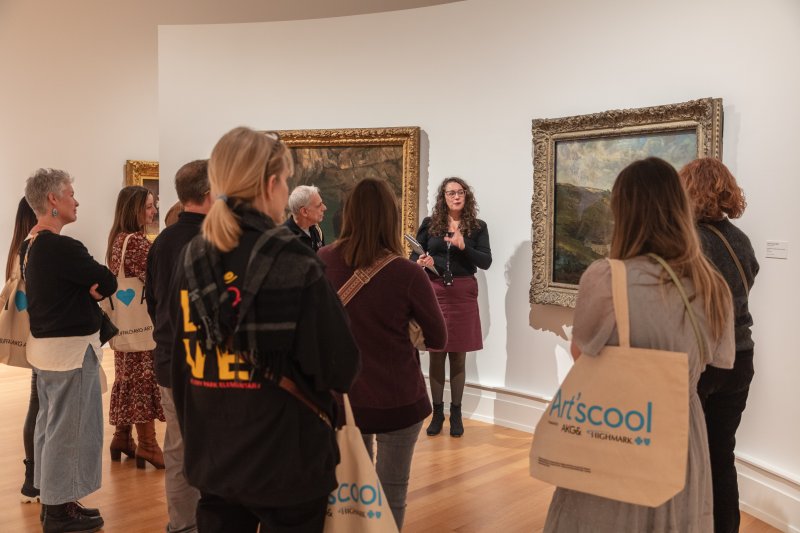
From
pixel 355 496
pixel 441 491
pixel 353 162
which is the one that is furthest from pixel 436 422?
pixel 355 496

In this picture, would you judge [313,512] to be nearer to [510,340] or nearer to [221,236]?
[221,236]

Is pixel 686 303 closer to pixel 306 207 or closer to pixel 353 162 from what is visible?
pixel 306 207

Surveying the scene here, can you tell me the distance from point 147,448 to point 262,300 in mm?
3914

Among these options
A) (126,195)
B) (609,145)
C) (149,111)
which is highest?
(149,111)

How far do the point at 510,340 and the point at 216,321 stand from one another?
5.05m

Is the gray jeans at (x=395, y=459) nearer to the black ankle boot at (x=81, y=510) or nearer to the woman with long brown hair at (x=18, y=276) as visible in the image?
the black ankle boot at (x=81, y=510)

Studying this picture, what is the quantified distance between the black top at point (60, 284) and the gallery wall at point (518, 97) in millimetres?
3752

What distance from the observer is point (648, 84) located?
565cm

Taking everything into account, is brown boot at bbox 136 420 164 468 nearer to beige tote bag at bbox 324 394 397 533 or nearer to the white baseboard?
beige tote bag at bbox 324 394 397 533

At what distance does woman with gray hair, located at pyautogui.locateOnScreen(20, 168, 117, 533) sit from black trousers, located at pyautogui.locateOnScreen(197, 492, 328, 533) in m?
2.24

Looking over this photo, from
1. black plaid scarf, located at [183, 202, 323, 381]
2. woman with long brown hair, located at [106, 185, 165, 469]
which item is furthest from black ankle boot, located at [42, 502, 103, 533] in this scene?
black plaid scarf, located at [183, 202, 323, 381]

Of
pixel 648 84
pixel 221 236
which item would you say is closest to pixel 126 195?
pixel 221 236

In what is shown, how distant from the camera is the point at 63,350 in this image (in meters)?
4.13

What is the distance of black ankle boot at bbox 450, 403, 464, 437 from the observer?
6355mm
